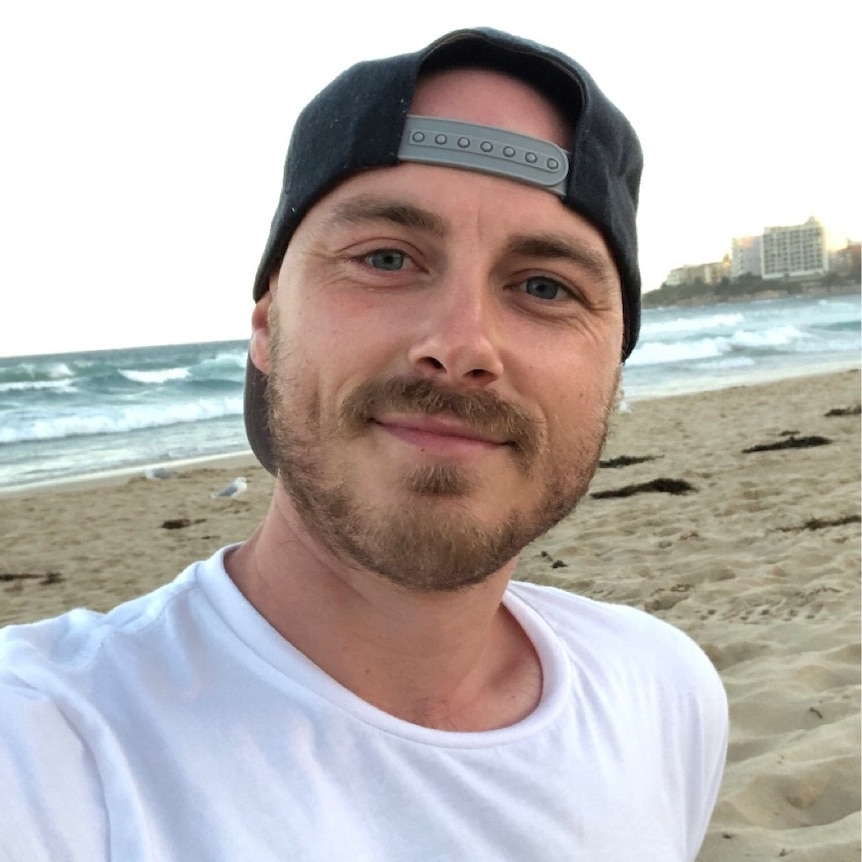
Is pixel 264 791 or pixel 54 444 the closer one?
pixel 264 791

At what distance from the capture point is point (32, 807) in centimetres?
105

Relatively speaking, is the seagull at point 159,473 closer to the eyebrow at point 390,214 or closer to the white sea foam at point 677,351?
the eyebrow at point 390,214

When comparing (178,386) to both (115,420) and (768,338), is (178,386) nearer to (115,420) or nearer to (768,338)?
(115,420)

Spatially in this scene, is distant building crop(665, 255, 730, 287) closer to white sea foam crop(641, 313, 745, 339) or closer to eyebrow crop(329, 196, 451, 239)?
white sea foam crop(641, 313, 745, 339)

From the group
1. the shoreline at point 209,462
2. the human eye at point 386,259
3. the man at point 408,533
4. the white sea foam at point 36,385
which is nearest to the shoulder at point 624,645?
the man at point 408,533

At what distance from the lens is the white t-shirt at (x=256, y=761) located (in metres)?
1.10

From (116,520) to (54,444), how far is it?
7.23 meters

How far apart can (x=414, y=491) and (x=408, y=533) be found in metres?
0.07

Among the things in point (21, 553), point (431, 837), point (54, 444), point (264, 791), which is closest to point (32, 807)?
point (264, 791)

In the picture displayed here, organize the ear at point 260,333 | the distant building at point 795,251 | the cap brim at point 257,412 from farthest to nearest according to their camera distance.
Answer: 1. the distant building at point 795,251
2. the cap brim at point 257,412
3. the ear at point 260,333

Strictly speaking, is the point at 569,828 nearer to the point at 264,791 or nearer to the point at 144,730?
the point at 264,791

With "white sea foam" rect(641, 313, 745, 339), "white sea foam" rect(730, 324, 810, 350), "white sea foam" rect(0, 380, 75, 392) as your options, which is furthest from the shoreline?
"white sea foam" rect(641, 313, 745, 339)

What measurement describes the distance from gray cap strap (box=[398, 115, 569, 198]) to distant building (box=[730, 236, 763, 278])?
59.3 m

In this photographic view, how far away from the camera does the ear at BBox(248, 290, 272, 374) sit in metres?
1.73
